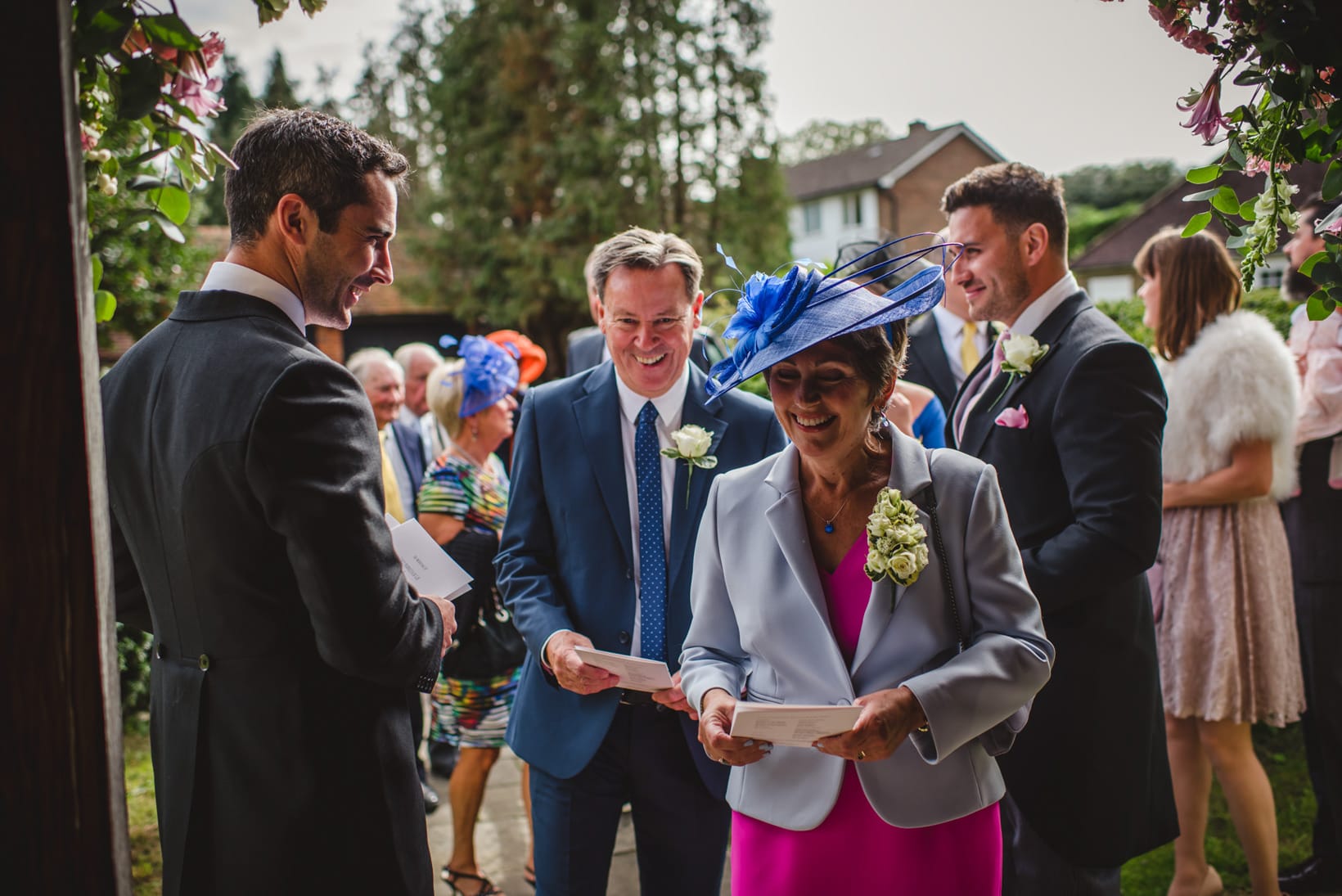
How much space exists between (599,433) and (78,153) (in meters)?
1.76

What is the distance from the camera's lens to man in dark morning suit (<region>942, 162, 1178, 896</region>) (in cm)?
270

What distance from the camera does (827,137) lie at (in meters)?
61.1

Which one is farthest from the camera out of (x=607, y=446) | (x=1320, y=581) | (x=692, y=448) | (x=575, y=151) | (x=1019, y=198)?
(x=575, y=151)

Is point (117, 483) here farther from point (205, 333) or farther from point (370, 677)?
point (370, 677)

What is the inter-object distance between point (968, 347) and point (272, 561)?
3.85 metres

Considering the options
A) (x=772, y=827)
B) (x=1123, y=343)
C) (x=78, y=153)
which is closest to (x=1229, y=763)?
(x=1123, y=343)

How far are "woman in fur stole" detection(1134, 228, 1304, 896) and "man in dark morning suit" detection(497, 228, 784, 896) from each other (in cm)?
210

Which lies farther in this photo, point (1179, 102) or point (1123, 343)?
point (1123, 343)

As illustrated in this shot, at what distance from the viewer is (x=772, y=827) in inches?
86.7

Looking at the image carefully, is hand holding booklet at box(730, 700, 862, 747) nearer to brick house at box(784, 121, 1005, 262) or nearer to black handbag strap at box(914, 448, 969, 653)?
black handbag strap at box(914, 448, 969, 653)

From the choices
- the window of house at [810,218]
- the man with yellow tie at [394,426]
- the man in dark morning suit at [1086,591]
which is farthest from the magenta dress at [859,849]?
the window of house at [810,218]

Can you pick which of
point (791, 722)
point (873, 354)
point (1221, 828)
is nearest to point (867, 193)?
point (1221, 828)

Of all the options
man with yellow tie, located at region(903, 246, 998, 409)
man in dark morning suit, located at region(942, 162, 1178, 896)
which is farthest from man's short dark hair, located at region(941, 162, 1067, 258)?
man with yellow tie, located at region(903, 246, 998, 409)

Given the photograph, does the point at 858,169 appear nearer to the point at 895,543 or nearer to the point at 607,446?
the point at 607,446
